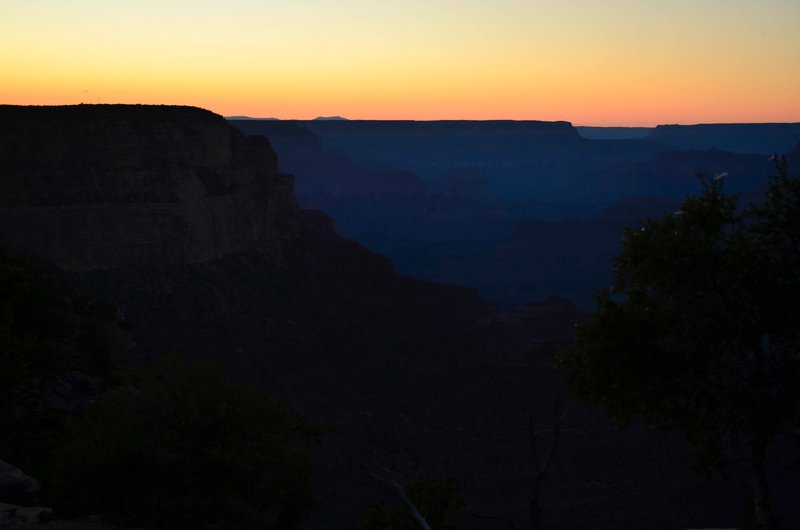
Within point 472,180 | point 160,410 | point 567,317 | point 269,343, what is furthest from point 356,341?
point 472,180

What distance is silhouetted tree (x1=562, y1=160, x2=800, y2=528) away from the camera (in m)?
Result: 14.6

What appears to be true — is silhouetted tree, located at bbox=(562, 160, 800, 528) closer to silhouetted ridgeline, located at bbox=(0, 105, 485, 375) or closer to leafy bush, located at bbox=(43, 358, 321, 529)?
leafy bush, located at bbox=(43, 358, 321, 529)

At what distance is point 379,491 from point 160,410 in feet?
70.4

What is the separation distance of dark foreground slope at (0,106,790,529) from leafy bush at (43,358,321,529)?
652 inches

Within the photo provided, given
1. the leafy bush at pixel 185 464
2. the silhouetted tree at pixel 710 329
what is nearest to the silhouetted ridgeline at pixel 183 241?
the leafy bush at pixel 185 464

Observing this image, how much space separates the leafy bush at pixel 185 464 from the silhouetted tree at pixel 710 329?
5.78 metres

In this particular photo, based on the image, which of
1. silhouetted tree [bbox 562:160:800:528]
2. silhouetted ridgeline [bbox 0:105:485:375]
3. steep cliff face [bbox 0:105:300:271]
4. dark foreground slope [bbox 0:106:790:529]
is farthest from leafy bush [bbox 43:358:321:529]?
steep cliff face [bbox 0:105:300:271]

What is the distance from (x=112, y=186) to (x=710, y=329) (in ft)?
136

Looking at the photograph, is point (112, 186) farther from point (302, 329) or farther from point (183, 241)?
point (302, 329)

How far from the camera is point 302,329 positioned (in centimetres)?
5353

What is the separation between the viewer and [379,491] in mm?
36781

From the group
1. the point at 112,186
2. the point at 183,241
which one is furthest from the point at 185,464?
the point at 112,186

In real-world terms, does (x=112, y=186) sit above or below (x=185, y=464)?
above

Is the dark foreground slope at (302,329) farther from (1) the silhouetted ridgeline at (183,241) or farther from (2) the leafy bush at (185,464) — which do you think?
(2) the leafy bush at (185,464)
